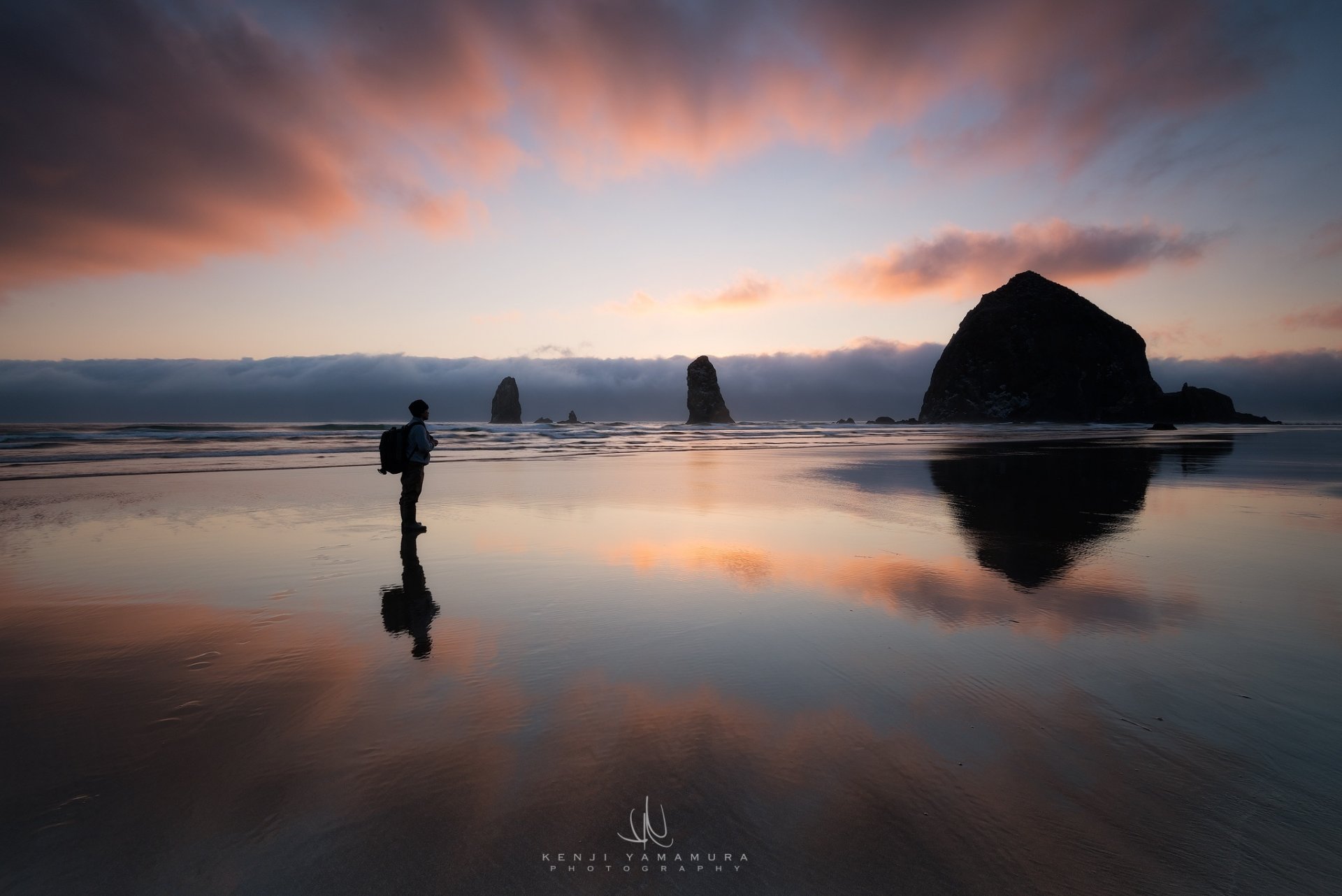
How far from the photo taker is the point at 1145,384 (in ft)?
465

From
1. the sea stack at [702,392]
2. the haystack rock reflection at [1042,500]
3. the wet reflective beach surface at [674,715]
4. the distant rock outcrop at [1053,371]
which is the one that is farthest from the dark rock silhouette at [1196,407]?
the wet reflective beach surface at [674,715]

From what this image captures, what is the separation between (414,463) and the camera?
9625 millimetres

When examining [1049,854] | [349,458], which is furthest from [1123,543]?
[349,458]

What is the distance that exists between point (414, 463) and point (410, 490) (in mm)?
569

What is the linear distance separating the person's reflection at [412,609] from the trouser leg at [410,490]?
1.94 m

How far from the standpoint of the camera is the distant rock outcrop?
140125 millimetres

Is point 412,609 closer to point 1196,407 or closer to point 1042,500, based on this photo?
point 1042,500

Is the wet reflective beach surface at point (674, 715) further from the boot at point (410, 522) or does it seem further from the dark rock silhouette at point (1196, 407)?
the dark rock silhouette at point (1196, 407)

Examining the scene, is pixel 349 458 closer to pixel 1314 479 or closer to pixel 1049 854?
pixel 1049 854

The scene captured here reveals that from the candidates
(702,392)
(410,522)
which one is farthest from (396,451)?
(702,392)

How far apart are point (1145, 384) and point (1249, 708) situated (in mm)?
181208

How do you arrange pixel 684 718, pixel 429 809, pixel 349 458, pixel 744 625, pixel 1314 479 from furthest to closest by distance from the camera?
pixel 349 458, pixel 1314 479, pixel 744 625, pixel 684 718, pixel 429 809

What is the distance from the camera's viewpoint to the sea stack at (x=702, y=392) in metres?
154

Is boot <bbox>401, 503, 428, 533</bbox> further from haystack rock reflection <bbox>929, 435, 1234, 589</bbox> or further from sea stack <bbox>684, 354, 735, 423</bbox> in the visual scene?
sea stack <bbox>684, 354, 735, 423</bbox>
